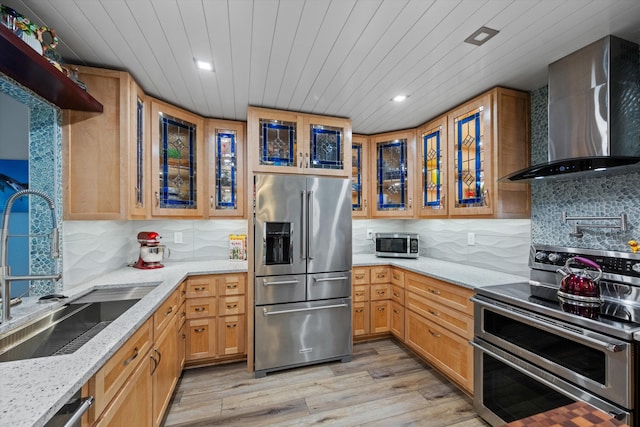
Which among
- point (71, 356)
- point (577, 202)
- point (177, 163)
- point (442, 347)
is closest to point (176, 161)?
point (177, 163)

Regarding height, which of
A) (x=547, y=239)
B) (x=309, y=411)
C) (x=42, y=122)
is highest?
(x=42, y=122)

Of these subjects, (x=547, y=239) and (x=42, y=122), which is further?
(x=547, y=239)

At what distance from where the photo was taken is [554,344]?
1446 mm

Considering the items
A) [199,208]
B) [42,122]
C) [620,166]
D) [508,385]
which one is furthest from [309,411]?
[42,122]

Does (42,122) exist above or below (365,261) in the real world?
above

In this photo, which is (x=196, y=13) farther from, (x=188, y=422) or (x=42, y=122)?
(x=188, y=422)

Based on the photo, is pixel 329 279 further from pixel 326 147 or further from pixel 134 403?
pixel 134 403

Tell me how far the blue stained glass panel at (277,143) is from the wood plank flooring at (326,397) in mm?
1938

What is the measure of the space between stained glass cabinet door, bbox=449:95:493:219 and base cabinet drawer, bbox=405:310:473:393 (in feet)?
3.44

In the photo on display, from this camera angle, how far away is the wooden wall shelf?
3.76ft

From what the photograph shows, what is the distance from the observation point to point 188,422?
1.85m

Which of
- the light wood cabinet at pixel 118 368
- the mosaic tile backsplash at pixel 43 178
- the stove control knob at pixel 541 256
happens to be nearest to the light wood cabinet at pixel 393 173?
the stove control knob at pixel 541 256

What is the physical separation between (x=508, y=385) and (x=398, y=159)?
236 cm

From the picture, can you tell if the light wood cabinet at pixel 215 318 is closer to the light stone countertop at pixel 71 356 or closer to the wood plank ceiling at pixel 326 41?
the light stone countertop at pixel 71 356
